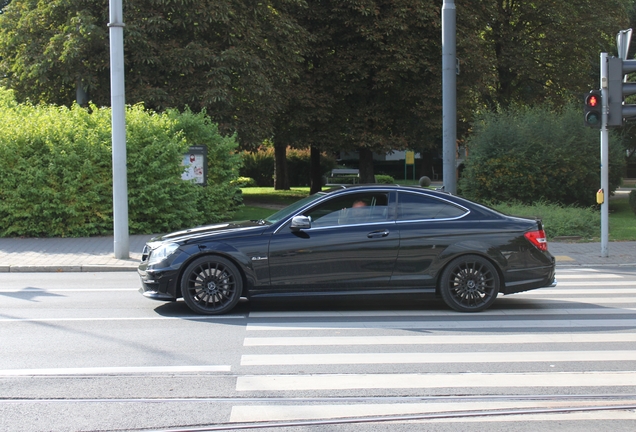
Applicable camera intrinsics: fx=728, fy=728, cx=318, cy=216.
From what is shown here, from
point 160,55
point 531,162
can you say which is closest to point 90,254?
point 160,55

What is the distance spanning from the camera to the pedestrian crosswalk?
5.46 meters

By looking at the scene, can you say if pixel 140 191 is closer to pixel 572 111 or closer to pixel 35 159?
pixel 35 159

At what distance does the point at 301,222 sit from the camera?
8664mm

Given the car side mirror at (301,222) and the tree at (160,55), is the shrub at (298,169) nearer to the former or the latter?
the tree at (160,55)

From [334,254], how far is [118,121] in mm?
6717

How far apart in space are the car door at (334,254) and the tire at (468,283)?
0.75 metres

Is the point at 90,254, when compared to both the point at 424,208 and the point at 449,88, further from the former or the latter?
the point at 449,88

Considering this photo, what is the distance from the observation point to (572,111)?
24.0 meters

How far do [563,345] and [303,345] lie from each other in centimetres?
262

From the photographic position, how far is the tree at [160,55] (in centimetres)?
2333

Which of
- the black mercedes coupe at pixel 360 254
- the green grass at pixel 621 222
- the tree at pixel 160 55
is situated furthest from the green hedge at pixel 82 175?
the green grass at pixel 621 222

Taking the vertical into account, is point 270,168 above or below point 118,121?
below

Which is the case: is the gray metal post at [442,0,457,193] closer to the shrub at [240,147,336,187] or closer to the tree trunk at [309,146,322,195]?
the tree trunk at [309,146,322,195]

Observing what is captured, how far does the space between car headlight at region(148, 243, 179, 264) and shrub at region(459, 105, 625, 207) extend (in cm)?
1529
